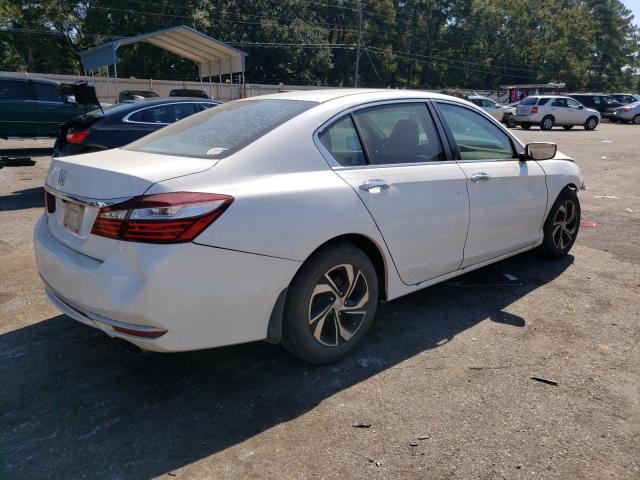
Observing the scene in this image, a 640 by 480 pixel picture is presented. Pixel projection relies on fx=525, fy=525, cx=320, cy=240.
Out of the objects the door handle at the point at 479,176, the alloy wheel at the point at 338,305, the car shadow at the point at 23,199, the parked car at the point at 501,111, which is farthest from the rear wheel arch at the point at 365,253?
the parked car at the point at 501,111

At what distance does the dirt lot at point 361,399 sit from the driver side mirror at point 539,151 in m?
1.25

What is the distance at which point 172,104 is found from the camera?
27.5ft

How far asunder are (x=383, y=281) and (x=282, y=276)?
0.94m

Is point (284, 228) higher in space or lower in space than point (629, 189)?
higher

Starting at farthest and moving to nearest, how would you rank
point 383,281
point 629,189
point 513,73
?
point 513,73 → point 629,189 → point 383,281

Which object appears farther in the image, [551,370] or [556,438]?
[551,370]

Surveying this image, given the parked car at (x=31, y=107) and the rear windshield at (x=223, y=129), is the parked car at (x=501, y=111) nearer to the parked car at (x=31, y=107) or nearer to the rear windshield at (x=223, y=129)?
the parked car at (x=31, y=107)

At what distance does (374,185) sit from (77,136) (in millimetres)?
5507

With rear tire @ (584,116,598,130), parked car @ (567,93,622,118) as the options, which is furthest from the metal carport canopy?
parked car @ (567,93,622,118)

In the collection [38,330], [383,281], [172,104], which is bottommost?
[38,330]

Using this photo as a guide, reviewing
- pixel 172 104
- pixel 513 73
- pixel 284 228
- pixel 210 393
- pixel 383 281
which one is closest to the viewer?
pixel 284 228

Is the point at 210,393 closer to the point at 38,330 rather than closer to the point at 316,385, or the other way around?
the point at 316,385

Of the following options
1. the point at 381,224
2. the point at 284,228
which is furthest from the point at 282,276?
the point at 381,224

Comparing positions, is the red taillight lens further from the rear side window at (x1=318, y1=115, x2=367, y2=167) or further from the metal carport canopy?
the metal carport canopy
